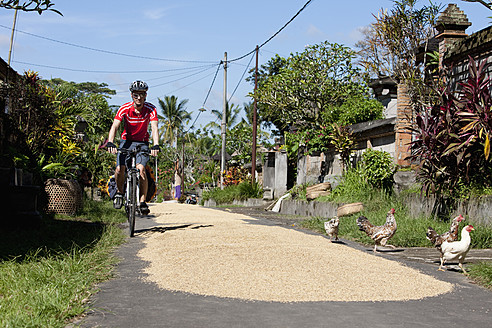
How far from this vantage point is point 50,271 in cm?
464

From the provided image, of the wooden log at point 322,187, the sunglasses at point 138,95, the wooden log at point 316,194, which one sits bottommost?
the wooden log at point 316,194

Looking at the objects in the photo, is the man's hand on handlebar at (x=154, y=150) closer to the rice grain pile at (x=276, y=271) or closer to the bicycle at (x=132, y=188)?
the bicycle at (x=132, y=188)

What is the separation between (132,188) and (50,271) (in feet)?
11.0

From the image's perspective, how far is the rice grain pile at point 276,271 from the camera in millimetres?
4418

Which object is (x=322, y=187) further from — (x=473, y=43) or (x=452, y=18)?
(x=473, y=43)

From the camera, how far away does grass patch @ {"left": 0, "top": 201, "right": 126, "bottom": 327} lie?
345 centimetres

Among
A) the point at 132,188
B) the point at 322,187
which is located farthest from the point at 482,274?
the point at 322,187

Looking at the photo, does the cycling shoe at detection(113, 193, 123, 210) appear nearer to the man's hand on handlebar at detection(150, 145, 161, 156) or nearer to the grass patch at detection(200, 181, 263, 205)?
the man's hand on handlebar at detection(150, 145, 161, 156)

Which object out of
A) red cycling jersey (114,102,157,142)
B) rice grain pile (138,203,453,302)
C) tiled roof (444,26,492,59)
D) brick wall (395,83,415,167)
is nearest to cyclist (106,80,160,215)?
red cycling jersey (114,102,157,142)

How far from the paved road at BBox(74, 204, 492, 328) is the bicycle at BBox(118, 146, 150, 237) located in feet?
10.7

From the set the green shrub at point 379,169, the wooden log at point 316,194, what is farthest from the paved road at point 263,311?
the wooden log at point 316,194

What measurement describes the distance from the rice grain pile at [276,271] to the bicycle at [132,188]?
0.43 m

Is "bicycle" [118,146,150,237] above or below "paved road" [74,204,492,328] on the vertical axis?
above

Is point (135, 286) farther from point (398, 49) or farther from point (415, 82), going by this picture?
point (398, 49)
